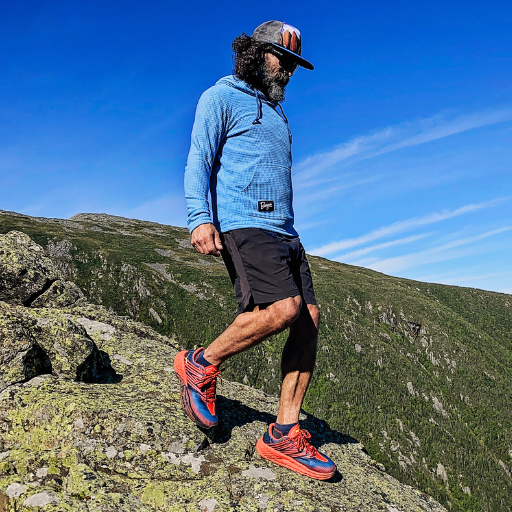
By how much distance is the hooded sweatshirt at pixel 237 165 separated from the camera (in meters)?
5.88

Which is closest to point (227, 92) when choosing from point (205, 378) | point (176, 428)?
point (205, 378)

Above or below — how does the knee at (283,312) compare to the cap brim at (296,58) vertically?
below

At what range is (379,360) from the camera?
84.4 metres

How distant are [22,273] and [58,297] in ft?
3.48

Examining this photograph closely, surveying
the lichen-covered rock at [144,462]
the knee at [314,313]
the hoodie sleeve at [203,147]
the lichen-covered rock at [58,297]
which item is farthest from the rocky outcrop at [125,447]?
the hoodie sleeve at [203,147]

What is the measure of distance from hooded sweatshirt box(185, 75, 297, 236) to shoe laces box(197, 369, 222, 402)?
2.06 m

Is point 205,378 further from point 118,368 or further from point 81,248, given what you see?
point 81,248

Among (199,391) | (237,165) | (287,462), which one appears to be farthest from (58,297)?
(287,462)

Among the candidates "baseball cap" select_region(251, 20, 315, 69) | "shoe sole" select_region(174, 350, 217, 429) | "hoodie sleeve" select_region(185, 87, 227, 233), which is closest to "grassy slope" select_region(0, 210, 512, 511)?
"shoe sole" select_region(174, 350, 217, 429)

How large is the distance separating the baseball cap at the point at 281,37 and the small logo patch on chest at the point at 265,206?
216 centimetres

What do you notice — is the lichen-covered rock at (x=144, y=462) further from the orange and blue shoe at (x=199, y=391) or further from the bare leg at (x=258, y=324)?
the bare leg at (x=258, y=324)

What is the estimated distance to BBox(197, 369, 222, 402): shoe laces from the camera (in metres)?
6.14

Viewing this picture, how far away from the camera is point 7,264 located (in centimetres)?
1000

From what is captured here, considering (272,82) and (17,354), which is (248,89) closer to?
(272,82)
